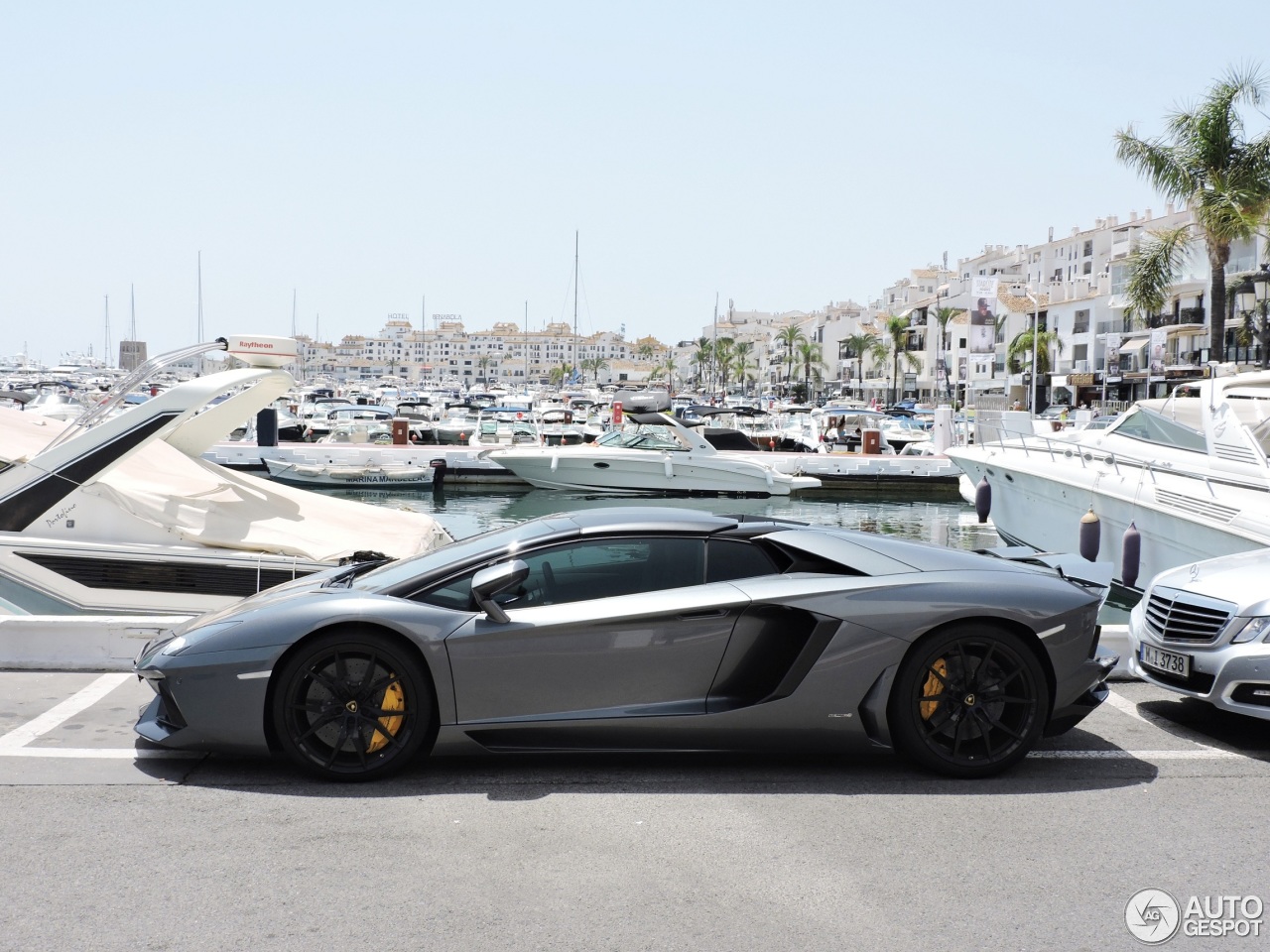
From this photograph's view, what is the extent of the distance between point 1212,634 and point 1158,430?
933 centimetres

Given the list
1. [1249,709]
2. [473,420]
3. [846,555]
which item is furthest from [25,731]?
[473,420]

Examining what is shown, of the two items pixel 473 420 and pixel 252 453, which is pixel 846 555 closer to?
pixel 252 453

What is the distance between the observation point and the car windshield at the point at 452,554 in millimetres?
5207

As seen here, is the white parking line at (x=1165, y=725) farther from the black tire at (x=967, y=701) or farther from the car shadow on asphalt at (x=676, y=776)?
the black tire at (x=967, y=701)

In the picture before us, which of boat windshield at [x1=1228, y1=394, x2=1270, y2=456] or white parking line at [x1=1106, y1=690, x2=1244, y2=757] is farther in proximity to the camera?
boat windshield at [x1=1228, y1=394, x2=1270, y2=456]

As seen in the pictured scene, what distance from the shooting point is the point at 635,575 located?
519 centimetres

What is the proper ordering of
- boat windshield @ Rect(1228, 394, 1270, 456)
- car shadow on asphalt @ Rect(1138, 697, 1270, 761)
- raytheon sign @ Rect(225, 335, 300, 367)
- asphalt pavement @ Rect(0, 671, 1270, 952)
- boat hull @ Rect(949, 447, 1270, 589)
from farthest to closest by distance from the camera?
boat windshield @ Rect(1228, 394, 1270, 456), boat hull @ Rect(949, 447, 1270, 589), raytheon sign @ Rect(225, 335, 300, 367), car shadow on asphalt @ Rect(1138, 697, 1270, 761), asphalt pavement @ Rect(0, 671, 1270, 952)

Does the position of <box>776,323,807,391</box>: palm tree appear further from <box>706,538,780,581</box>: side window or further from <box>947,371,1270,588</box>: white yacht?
<box>706,538,780,581</box>: side window

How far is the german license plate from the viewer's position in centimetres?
596

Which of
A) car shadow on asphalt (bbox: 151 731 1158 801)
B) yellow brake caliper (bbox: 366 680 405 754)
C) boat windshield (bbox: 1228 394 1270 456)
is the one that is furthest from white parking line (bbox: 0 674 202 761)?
boat windshield (bbox: 1228 394 1270 456)

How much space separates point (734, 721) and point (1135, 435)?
38.4 ft

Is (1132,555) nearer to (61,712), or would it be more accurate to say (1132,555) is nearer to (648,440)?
(61,712)

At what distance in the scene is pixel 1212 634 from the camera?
5.90 m

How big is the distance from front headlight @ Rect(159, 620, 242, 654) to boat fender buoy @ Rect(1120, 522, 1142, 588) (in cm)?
1073
